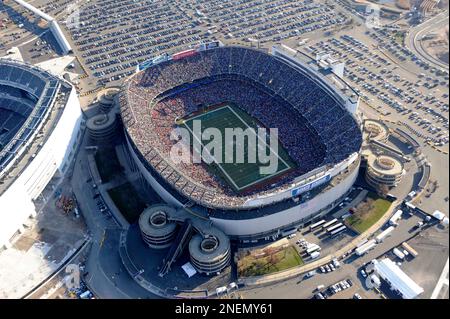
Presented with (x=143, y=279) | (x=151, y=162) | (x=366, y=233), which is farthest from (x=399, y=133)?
(x=143, y=279)

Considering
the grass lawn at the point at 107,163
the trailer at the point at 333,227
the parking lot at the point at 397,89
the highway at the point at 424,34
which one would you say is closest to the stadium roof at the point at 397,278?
the trailer at the point at 333,227

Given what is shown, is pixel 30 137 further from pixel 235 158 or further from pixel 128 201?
pixel 235 158

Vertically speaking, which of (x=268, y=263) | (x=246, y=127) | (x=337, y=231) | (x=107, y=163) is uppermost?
(x=107, y=163)

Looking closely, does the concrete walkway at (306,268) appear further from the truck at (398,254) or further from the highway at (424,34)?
the highway at (424,34)

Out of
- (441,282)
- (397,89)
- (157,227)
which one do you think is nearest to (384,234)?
(441,282)

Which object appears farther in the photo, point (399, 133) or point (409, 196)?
point (399, 133)

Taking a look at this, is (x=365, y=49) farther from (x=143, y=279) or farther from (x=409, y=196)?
(x=143, y=279)

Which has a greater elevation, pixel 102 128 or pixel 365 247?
pixel 102 128

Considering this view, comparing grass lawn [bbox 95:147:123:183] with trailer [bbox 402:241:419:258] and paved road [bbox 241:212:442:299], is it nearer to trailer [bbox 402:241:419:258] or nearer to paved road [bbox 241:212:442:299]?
paved road [bbox 241:212:442:299]
